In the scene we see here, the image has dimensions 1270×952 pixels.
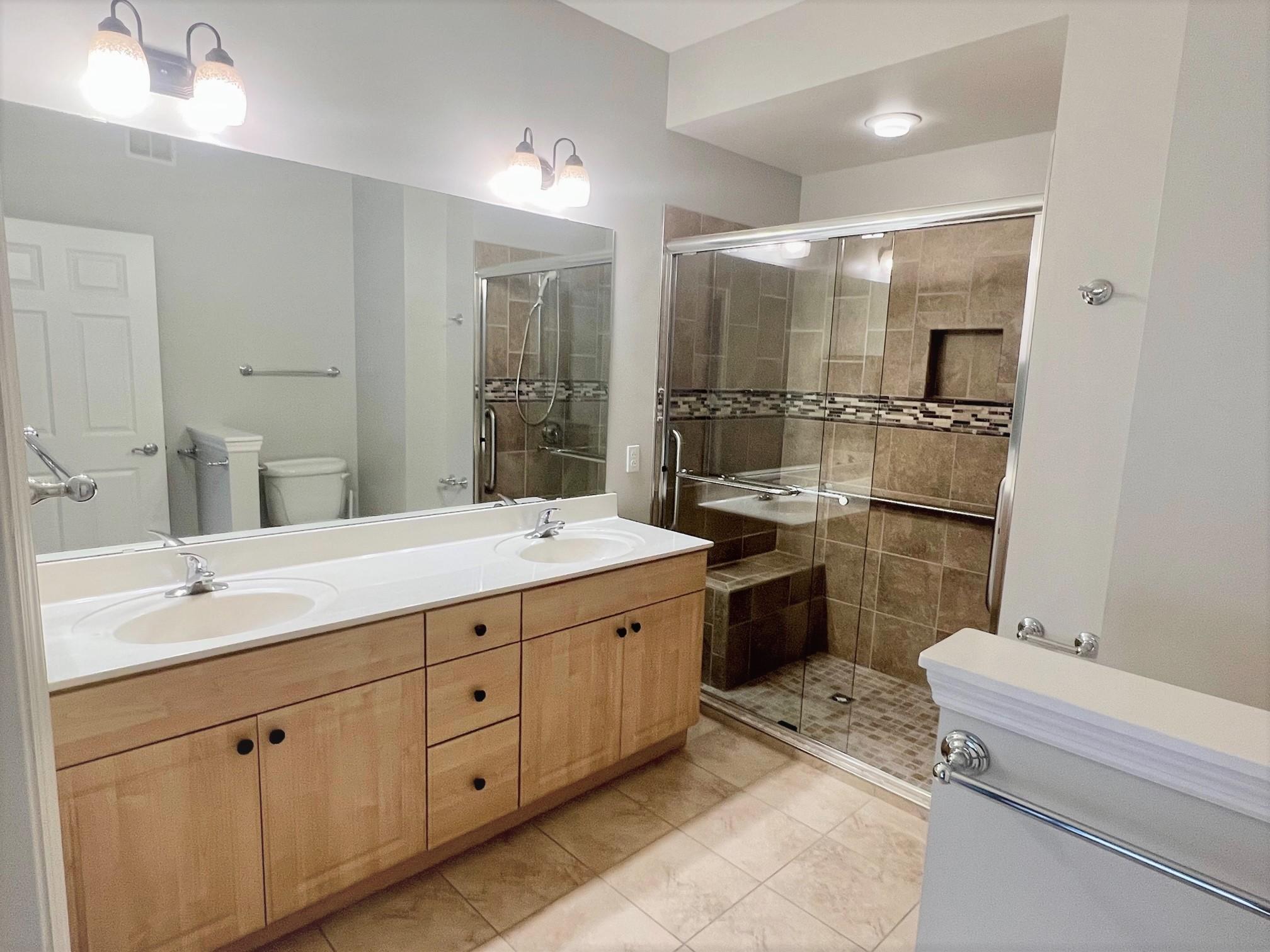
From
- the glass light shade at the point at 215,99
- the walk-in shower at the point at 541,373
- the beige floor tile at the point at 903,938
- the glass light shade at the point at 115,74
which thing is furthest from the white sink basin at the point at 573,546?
the glass light shade at the point at 115,74

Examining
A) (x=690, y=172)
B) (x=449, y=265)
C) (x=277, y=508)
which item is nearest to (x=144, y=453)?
(x=277, y=508)

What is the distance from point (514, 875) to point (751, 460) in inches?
70.1

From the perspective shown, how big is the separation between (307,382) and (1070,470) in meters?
2.05

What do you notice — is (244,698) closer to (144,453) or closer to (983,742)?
(144,453)

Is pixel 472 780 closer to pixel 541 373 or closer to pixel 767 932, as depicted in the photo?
pixel 767 932

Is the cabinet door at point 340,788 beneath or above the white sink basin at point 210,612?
beneath

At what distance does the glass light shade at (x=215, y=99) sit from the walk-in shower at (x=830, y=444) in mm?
1606

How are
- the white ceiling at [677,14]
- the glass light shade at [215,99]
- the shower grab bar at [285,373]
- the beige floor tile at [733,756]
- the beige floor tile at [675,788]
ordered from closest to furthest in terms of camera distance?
the glass light shade at [215,99] → the shower grab bar at [285,373] → the beige floor tile at [675,788] → the white ceiling at [677,14] → the beige floor tile at [733,756]

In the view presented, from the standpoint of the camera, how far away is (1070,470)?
72.2 inches

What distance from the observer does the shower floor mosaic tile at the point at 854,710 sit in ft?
8.71

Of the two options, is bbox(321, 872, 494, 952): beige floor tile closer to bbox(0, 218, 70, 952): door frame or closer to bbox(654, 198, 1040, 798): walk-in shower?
bbox(0, 218, 70, 952): door frame

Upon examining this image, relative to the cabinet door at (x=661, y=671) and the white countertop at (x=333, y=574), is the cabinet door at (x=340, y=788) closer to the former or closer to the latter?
the white countertop at (x=333, y=574)

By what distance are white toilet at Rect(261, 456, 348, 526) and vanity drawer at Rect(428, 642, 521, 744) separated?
63cm

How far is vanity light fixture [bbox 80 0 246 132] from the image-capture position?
1552mm
